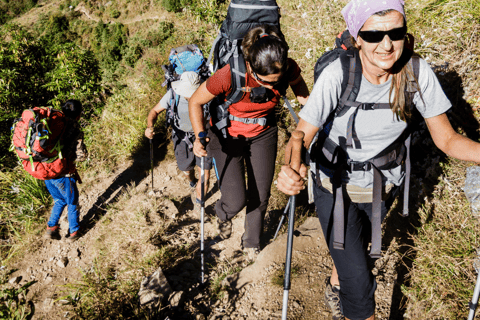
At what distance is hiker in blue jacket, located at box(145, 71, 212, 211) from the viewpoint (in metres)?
4.09

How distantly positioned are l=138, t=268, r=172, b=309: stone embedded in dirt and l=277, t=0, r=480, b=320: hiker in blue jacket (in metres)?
2.04

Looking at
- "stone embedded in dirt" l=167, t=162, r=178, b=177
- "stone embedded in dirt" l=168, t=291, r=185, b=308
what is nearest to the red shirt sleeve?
"stone embedded in dirt" l=168, t=291, r=185, b=308

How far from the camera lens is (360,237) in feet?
8.35

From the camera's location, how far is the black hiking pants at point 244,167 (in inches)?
142

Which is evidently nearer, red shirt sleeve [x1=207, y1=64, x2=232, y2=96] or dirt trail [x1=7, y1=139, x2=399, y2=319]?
red shirt sleeve [x1=207, y1=64, x2=232, y2=96]

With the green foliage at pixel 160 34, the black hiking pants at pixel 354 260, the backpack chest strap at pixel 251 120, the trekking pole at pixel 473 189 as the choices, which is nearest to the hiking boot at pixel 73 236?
the backpack chest strap at pixel 251 120

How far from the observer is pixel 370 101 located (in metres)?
2.09

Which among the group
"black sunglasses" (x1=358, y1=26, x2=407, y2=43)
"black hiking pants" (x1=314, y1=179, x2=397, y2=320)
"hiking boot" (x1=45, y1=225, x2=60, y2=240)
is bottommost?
"hiking boot" (x1=45, y1=225, x2=60, y2=240)

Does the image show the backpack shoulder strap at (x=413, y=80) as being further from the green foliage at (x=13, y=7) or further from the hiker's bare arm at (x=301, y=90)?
the green foliage at (x=13, y=7)

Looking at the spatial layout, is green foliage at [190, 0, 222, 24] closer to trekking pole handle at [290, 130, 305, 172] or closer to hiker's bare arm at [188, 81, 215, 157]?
hiker's bare arm at [188, 81, 215, 157]

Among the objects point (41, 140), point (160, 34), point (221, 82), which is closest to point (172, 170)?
point (41, 140)

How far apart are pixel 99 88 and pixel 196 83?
6.98 meters

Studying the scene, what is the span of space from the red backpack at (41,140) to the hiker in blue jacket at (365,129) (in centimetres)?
353

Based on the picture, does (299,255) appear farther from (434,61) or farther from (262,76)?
(434,61)
